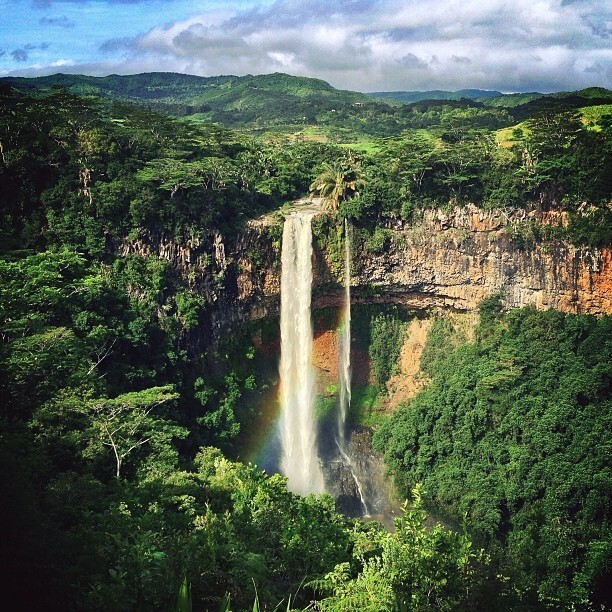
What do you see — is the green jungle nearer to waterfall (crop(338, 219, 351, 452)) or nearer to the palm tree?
the palm tree

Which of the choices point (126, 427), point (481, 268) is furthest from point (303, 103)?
point (126, 427)

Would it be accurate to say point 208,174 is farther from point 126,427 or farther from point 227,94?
Answer: point 227,94

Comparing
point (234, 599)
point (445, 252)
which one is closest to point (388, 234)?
point (445, 252)

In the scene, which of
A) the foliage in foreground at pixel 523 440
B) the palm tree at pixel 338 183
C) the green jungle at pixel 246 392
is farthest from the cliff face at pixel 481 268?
the palm tree at pixel 338 183

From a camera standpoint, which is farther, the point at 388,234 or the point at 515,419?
the point at 388,234

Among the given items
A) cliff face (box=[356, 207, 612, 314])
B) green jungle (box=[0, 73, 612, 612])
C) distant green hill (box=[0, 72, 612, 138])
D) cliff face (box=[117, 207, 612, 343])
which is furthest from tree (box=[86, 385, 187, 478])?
distant green hill (box=[0, 72, 612, 138])

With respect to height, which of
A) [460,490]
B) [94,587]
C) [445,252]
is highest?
[445,252]

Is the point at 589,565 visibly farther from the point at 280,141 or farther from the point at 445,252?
the point at 280,141
